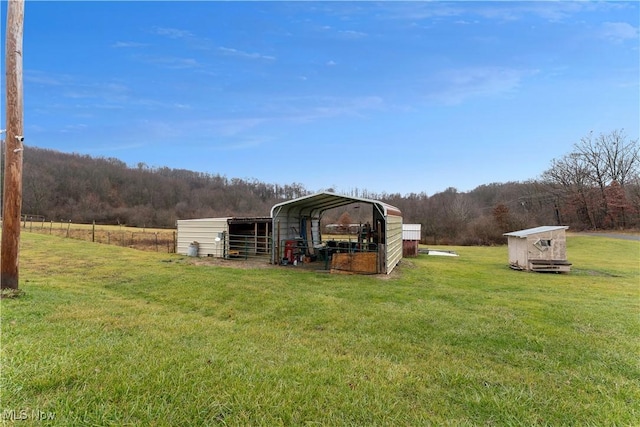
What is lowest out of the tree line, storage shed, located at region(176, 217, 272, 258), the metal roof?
storage shed, located at region(176, 217, 272, 258)

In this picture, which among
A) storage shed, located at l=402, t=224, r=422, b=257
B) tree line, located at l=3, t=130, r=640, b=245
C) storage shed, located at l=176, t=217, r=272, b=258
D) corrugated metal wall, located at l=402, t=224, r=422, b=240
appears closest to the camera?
storage shed, located at l=176, t=217, r=272, b=258

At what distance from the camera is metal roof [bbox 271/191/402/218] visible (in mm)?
11273

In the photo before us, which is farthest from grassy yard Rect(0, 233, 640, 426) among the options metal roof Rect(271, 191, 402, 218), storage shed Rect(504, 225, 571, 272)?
storage shed Rect(504, 225, 571, 272)

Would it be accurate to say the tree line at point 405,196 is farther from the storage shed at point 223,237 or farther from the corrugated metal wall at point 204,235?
the corrugated metal wall at point 204,235

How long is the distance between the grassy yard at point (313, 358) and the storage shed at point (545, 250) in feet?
21.3

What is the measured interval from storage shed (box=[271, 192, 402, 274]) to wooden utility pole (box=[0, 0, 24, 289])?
7.93 meters

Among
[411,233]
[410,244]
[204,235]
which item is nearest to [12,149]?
[204,235]

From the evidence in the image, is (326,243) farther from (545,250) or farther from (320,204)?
(545,250)

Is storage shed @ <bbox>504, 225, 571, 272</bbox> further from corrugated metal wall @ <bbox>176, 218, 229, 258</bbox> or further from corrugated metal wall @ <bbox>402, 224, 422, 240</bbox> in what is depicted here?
corrugated metal wall @ <bbox>176, 218, 229, 258</bbox>

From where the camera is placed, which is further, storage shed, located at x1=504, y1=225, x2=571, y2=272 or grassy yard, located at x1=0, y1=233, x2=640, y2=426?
storage shed, located at x1=504, y1=225, x2=571, y2=272

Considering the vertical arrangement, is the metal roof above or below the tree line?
below

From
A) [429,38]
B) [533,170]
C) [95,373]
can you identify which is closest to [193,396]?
[95,373]

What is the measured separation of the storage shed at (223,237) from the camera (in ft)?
49.4

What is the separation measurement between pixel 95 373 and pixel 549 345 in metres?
5.21
